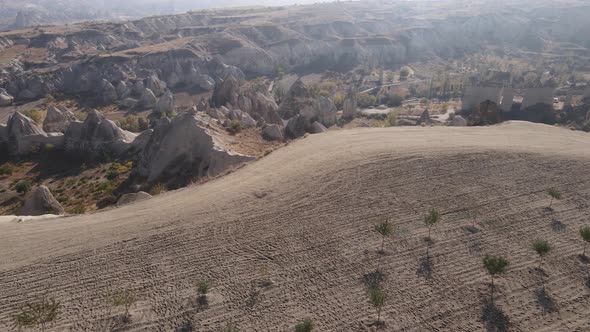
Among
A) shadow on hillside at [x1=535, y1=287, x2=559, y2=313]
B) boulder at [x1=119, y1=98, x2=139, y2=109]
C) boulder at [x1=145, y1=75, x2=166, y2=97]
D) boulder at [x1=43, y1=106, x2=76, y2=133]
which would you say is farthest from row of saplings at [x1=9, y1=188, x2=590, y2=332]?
boulder at [x1=145, y1=75, x2=166, y2=97]

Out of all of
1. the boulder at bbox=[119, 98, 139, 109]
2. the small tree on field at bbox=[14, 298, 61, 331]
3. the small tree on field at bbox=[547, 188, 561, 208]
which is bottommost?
the boulder at bbox=[119, 98, 139, 109]

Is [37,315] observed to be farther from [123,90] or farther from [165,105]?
[123,90]

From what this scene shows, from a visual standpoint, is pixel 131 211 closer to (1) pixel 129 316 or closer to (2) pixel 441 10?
(1) pixel 129 316

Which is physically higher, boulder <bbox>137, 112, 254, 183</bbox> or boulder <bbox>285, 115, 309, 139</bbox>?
boulder <bbox>137, 112, 254, 183</bbox>

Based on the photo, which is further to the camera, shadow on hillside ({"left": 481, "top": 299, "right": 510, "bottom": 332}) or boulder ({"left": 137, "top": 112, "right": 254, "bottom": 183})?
boulder ({"left": 137, "top": 112, "right": 254, "bottom": 183})

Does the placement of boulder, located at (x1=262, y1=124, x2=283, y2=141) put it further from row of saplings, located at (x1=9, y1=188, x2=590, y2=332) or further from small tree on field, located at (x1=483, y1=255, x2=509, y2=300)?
small tree on field, located at (x1=483, y1=255, x2=509, y2=300)

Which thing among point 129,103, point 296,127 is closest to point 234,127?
point 296,127

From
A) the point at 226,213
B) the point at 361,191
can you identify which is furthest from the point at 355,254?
→ the point at 226,213
